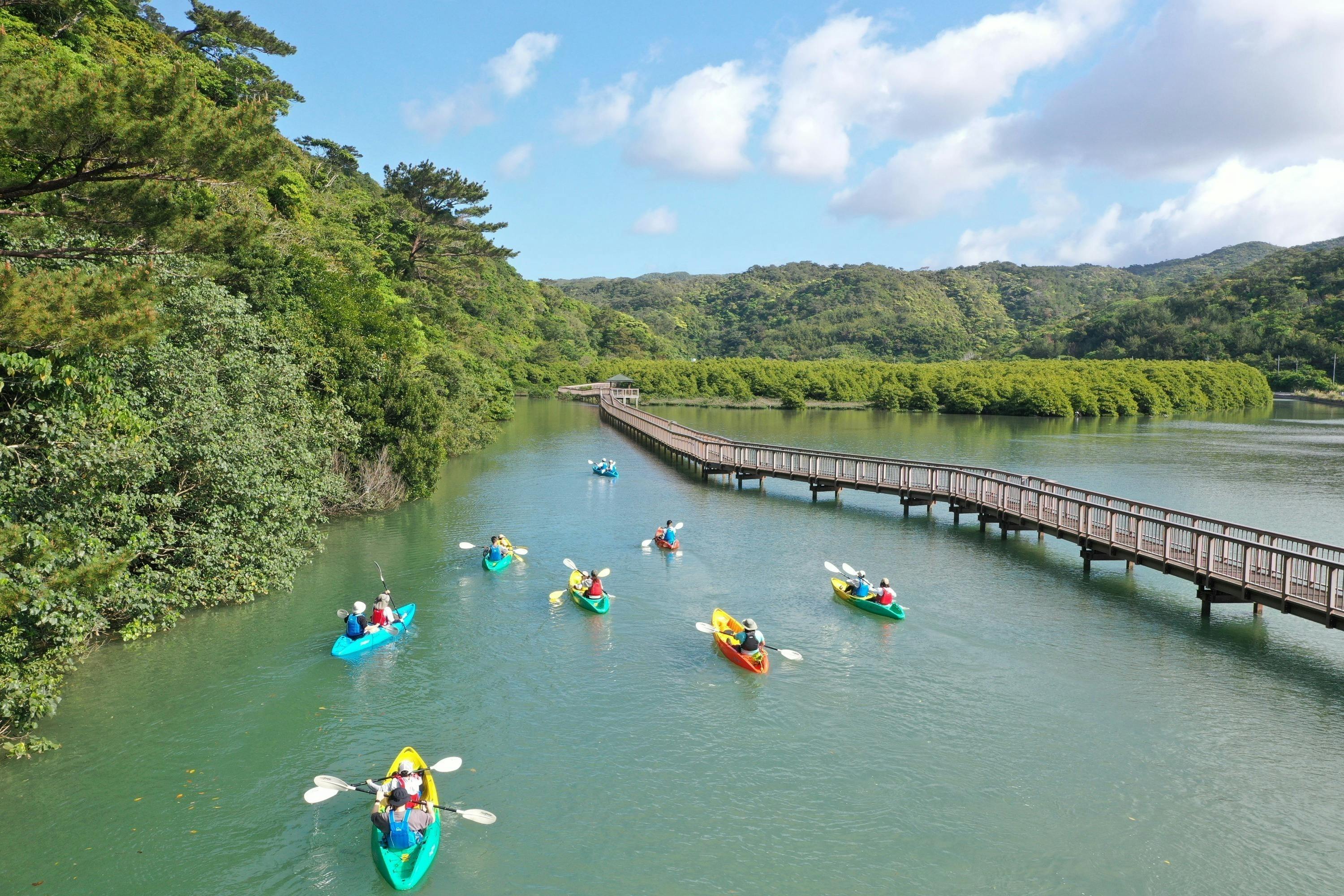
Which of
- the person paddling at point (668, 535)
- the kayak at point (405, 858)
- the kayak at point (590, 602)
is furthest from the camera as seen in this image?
the person paddling at point (668, 535)

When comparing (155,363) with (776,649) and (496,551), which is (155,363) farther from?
(776,649)

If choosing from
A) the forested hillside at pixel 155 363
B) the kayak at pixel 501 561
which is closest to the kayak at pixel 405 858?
the forested hillside at pixel 155 363

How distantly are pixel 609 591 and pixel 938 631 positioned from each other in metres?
8.78

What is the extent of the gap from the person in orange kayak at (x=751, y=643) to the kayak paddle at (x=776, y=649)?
7.1 inches

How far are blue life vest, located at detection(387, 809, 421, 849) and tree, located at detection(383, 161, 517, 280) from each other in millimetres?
44640

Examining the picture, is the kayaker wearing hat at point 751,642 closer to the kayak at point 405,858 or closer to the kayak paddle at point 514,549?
the kayak at point 405,858

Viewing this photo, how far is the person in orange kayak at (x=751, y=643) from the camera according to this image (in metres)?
17.3

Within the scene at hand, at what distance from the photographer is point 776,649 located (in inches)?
696

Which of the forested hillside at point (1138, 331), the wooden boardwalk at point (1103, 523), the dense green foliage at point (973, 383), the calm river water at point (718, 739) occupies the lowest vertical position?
the calm river water at point (718, 739)

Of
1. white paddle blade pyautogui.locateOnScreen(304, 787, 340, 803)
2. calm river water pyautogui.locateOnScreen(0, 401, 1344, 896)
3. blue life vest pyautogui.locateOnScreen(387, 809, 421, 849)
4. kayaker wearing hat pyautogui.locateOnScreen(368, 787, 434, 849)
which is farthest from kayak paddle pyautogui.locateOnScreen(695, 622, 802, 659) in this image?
white paddle blade pyautogui.locateOnScreen(304, 787, 340, 803)

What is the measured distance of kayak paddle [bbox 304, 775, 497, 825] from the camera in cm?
1124

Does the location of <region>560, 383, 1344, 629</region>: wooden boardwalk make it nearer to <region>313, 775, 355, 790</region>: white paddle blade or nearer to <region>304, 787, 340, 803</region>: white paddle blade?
<region>313, 775, 355, 790</region>: white paddle blade

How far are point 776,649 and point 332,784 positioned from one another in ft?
30.3

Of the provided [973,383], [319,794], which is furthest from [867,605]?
[973,383]
